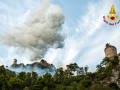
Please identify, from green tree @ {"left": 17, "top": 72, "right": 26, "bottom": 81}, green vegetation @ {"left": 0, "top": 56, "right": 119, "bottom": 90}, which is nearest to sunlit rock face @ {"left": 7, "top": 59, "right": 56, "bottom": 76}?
green vegetation @ {"left": 0, "top": 56, "right": 119, "bottom": 90}

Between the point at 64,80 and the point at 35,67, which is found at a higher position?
→ the point at 35,67

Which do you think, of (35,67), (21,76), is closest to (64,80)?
(21,76)

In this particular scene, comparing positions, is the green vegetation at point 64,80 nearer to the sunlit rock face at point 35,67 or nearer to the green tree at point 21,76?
the green tree at point 21,76

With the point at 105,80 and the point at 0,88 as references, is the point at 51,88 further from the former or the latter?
the point at 105,80

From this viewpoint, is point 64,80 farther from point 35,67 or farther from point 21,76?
point 35,67

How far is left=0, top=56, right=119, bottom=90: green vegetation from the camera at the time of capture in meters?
27.9

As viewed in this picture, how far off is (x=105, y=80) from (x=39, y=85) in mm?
16532

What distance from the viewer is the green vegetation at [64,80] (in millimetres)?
27859

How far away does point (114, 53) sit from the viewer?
4072cm

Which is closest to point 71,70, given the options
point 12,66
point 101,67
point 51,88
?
point 101,67

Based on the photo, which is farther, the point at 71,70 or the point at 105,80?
the point at 71,70

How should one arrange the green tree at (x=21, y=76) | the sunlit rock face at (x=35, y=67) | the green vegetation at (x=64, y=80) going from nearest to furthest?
the green vegetation at (x=64, y=80) < the green tree at (x=21, y=76) < the sunlit rock face at (x=35, y=67)

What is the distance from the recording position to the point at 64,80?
3894 centimetres

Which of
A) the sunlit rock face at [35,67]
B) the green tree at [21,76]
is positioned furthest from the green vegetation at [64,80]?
the sunlit rock face at [35,67]
